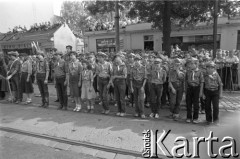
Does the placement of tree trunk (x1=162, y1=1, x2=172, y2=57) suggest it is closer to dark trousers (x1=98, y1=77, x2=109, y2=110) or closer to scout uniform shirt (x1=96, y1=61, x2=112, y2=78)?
scout uniform shirt (x1=96, y1=61, x2=112, y2=78)


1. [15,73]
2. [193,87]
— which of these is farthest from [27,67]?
[193,87]

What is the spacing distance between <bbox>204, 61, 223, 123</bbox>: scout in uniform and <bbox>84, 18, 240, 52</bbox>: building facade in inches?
526

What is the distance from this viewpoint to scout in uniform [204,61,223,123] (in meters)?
5.30

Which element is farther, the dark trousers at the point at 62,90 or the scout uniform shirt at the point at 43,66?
the scout uniform shirt at the point at 43,66

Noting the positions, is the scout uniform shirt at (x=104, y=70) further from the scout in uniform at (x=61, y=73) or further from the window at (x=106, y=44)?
the window at (x=106, y=44)

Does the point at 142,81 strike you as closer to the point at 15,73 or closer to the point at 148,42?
the point at 15,73

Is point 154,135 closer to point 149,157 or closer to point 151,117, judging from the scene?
point 149,157

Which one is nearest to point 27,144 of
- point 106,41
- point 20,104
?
point 20,104

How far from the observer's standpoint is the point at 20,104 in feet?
26.8

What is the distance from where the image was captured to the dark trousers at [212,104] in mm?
5352

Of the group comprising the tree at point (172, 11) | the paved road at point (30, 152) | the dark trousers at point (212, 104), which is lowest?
the paved road at point (30, 152)

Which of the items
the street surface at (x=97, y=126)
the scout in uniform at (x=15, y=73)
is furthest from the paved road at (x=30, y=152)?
the scout in uniform at (x=15, y=73)

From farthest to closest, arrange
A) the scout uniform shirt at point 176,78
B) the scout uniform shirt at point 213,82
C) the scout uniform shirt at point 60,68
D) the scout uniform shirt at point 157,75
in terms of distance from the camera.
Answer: the scout uniform shirt at point 60,68
the scout uniform shirt at point 157,75
the scout uniform shirt at point 176,78
the scout uniform shirt at point 213,82

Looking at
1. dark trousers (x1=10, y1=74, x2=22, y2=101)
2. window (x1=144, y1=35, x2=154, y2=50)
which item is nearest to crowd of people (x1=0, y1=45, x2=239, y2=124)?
dark trousers (x1=10, y1=74, x2=22, y2=101)
